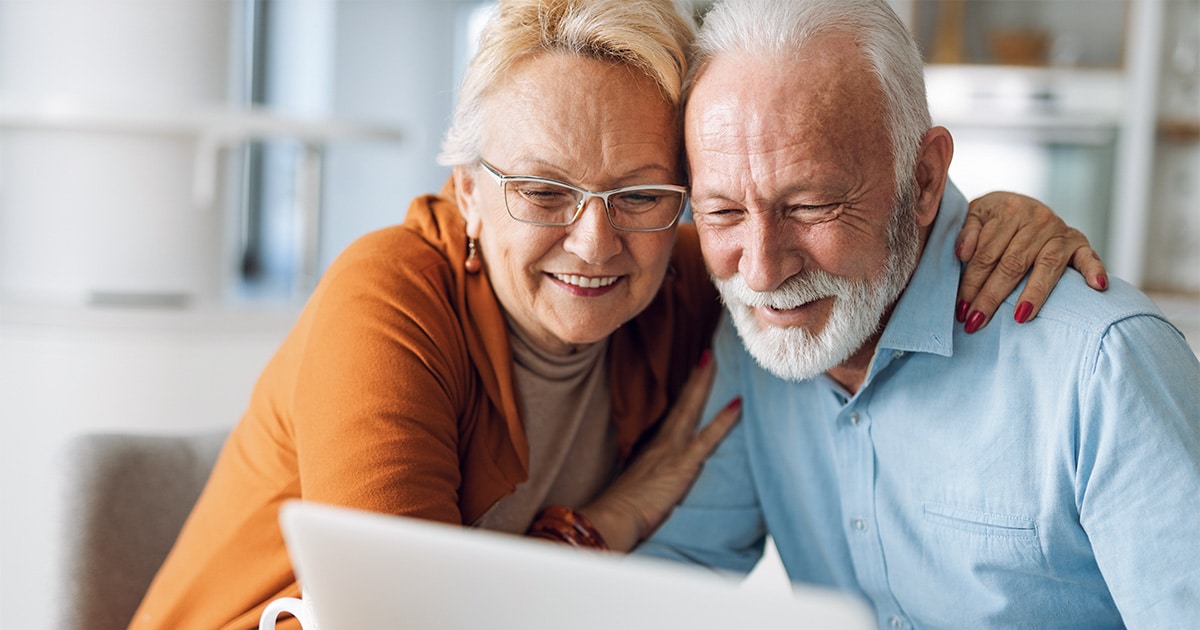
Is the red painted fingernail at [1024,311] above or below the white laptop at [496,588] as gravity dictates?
above

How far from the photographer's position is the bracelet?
1.46 metres

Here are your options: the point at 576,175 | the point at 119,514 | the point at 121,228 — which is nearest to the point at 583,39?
the point at 576,175

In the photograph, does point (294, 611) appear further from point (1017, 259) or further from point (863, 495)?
point (1017, 259)

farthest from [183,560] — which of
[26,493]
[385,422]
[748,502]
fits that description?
[26,493]

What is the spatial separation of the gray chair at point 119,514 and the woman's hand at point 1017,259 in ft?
3.86

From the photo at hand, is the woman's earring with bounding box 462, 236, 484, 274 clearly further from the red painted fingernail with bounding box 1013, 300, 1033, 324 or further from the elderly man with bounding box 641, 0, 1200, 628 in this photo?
the red painted fingernail with bounding box 1013, 300, 1033, 324

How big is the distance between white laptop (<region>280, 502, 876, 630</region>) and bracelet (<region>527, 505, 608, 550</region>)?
67cm

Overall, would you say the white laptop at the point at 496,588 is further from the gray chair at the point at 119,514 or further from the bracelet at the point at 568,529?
the gray chair at the point at 119,514

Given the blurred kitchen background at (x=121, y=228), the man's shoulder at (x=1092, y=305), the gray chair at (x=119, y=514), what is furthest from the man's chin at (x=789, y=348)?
the blurred kitchen background at (x=121, y=228)

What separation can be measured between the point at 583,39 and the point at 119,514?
3.17 feet

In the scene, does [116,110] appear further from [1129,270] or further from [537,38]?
[1129,270]

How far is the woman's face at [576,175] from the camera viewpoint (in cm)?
133

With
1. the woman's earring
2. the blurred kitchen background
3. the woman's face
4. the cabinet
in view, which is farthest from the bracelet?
the cabinet

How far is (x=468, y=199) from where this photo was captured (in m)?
1.49
